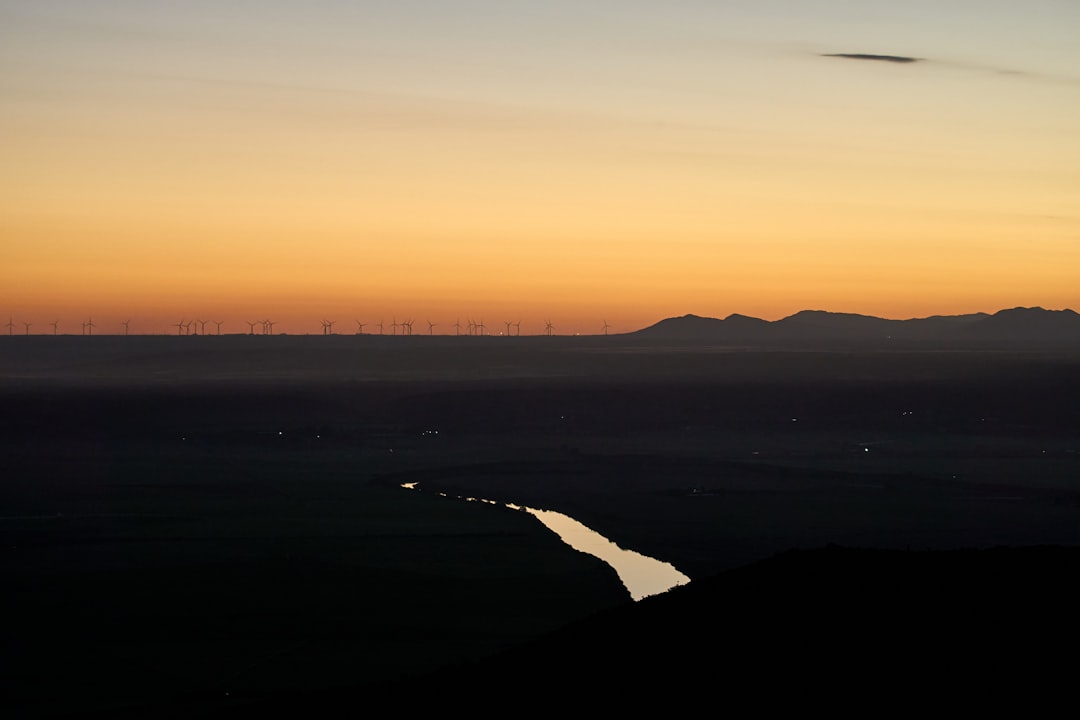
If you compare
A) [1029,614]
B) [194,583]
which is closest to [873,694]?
[1029,614]

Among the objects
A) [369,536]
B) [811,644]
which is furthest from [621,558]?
[811,644]

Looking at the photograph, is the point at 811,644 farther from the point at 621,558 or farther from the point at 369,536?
the point at 369,536

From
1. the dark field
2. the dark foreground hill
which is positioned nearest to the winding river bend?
the dark field

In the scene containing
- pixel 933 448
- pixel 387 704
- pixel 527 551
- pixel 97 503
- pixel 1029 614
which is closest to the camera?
pixel 1029 614

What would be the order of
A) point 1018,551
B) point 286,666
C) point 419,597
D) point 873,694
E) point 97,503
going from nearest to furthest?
point 873,694
point 1018,551
point 286,666
point 419,597
point 97,503

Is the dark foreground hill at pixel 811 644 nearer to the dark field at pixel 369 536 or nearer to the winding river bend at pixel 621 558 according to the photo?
the dark field at pixel 369 536

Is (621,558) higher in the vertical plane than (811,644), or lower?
lower

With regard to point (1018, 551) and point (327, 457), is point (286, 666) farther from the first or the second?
point (327, 457)

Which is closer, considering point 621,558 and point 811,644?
point 811,644
